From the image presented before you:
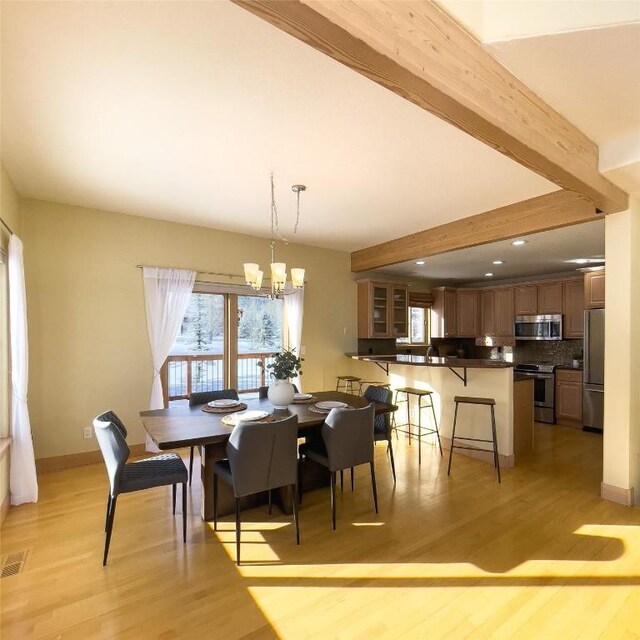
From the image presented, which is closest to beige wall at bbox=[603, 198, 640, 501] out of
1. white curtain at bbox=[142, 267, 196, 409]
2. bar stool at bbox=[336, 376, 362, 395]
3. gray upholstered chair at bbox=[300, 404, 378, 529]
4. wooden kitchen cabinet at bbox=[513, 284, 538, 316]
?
gray upholstered chair at bbox=[300, 404, 378, 529]

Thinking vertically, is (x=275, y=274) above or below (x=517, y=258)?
below

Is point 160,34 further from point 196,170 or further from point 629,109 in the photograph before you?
point 629,109

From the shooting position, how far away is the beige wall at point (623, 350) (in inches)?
118

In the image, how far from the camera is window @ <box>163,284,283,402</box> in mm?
4598

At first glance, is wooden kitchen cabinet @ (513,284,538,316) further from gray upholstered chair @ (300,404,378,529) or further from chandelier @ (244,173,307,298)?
gray upholstered chair @ (300,404,378,529)

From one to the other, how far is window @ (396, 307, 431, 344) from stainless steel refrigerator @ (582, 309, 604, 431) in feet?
9.46

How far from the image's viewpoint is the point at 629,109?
2.09m

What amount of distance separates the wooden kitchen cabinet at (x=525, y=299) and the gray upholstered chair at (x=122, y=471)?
6148 millimetres

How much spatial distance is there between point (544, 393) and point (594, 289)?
5.68 feet

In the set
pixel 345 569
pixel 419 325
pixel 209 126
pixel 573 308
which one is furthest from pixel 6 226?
pixel 573 308

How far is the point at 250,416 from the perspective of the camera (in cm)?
274

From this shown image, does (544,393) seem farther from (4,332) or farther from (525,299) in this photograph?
(4,332)

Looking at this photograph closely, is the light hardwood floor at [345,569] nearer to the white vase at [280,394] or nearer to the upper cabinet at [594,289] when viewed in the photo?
the white vase at [280,394]

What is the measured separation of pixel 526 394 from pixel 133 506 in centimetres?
421
